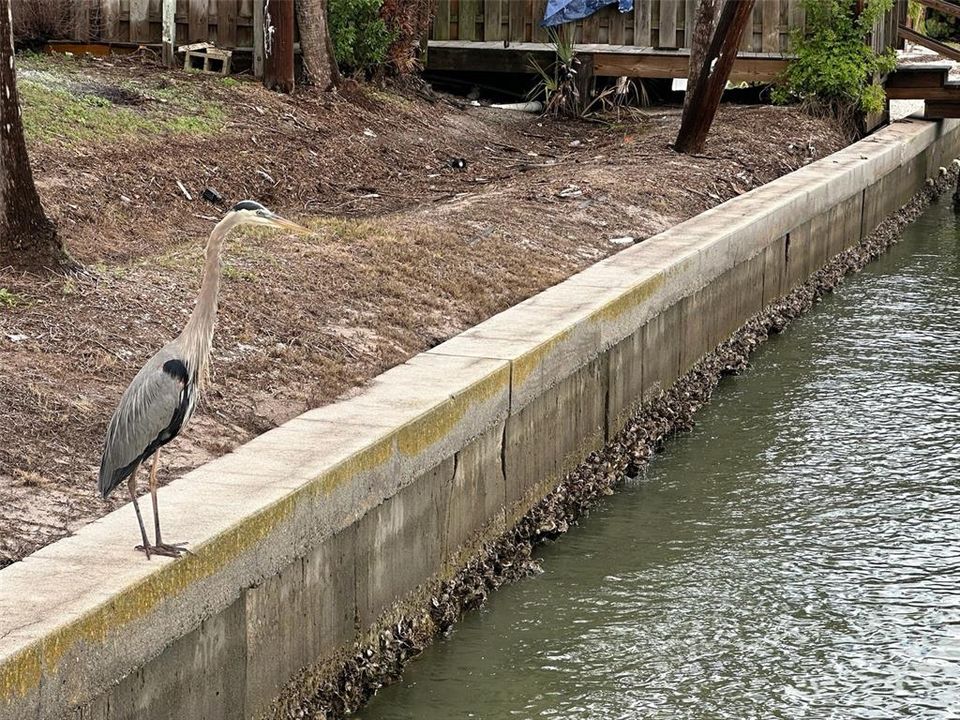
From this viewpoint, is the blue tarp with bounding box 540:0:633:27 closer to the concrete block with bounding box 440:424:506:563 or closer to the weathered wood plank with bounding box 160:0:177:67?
the weathered wood plank with bounding box 160:0:177:67

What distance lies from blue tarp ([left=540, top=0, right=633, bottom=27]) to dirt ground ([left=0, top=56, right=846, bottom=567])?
1.50m

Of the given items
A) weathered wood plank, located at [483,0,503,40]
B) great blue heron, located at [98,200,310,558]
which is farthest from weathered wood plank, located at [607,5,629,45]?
great blue heron, located at [98,200,310,558]

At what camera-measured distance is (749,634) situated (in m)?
8.00

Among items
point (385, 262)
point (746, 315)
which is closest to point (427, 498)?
point (385, 262)

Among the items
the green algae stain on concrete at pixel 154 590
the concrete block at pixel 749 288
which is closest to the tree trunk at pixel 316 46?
the concrete block at pixel 749 288

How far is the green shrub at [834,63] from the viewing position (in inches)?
773

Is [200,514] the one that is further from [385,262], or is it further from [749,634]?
[385,262]

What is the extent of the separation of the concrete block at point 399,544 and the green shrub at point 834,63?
43.7 ft

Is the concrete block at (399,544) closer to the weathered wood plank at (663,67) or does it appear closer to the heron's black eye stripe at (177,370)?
the heron's black eye stripe at (177,370)

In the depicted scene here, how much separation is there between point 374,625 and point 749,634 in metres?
2.06

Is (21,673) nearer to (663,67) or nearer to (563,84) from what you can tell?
(563,84)

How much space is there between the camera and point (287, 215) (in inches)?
501

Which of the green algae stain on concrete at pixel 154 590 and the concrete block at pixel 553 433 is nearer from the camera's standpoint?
the green algae stain on concrete at pixel 154 590

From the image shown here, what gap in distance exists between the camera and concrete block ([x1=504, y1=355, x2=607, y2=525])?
8.91 metres
